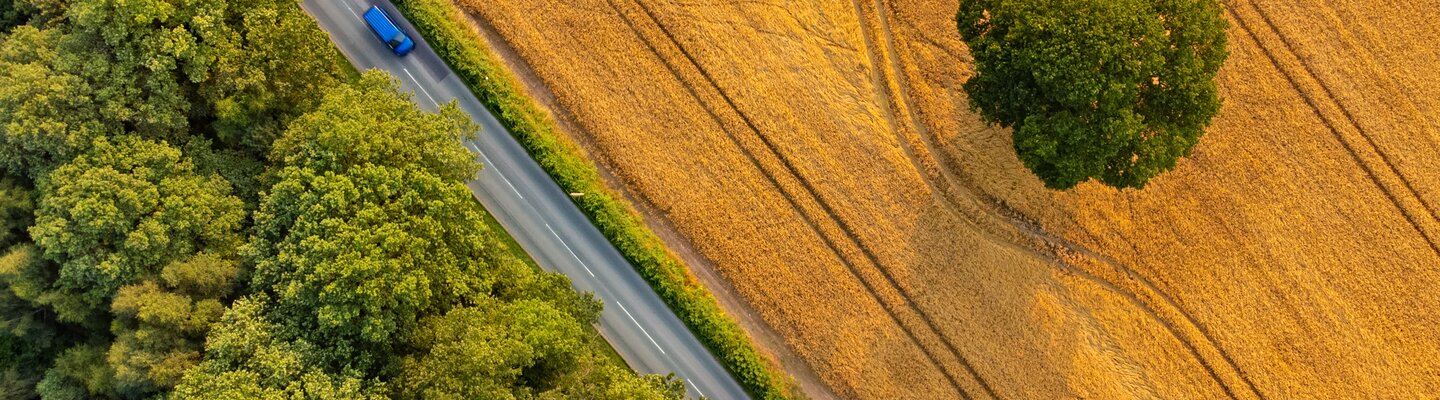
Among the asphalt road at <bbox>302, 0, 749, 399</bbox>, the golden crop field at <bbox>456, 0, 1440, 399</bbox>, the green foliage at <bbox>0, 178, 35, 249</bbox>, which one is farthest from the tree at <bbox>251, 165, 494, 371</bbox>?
the golden crop field at <bbox>456, 0, 1440, 399</bbox>

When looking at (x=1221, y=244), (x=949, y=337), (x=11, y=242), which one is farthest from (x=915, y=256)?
(x=11, y=242)

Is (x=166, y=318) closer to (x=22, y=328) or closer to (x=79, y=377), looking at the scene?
(x=79, y=377)

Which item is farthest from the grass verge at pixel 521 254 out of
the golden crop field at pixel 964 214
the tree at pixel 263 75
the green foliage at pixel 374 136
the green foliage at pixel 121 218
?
the green foliage at pixel 121 218

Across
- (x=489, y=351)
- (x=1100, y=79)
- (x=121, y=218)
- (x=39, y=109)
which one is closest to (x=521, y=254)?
(x=489, y=351)

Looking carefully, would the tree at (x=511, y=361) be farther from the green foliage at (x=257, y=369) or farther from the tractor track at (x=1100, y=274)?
the tractor track at (x=1100, y=274)

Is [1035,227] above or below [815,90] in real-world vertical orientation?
below

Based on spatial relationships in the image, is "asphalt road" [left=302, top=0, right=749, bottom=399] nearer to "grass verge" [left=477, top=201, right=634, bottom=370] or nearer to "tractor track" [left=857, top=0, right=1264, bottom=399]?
"grass verge" [left=477, top=201, right=634, bottom=370]

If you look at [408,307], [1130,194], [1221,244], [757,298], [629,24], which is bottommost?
[1221,244]

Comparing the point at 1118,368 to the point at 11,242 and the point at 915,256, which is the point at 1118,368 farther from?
the point at 11,242
